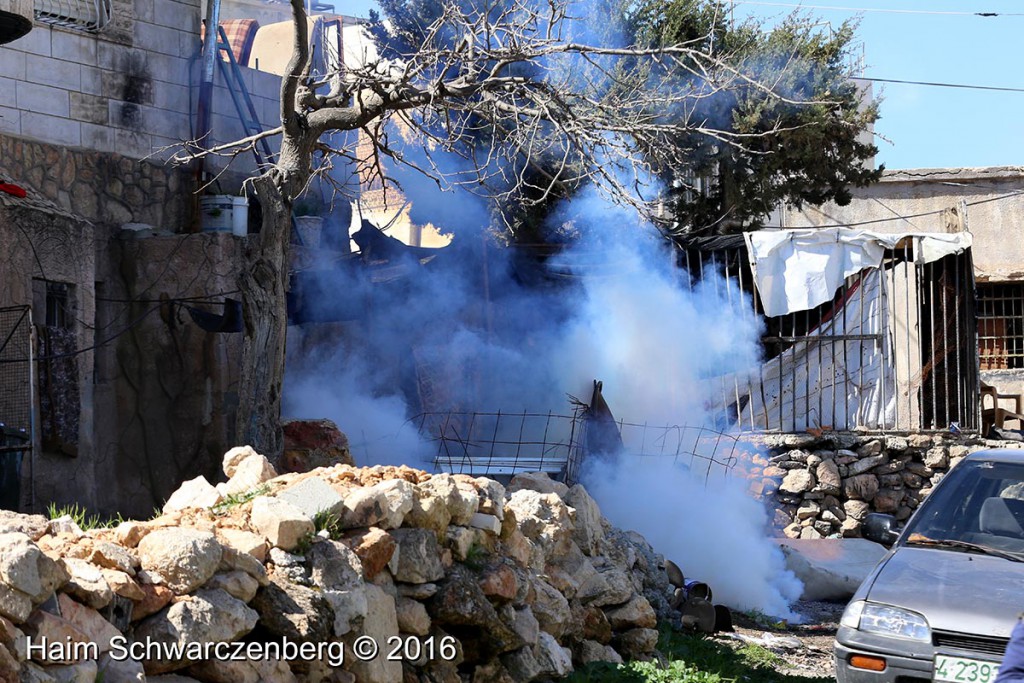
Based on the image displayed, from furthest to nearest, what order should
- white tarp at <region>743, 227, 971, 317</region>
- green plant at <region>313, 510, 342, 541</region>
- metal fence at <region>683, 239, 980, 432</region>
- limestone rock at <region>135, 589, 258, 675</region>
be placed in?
metal fence at <region>683, 239, 980, 432</region> → white tarp at <region>743, 227, 971, 317</region> → green plant at <region>313, 510, 342, 541</region> → limestone rock at <region>135, 589, 258, 675</region>

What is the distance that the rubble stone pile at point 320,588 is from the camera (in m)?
4.18

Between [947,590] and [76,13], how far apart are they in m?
9.62

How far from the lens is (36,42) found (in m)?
11.2

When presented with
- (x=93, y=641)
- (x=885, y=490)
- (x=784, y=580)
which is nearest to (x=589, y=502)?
(x=784, y=580)

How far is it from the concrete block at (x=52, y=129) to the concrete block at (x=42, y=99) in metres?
0.05

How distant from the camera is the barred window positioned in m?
11.2

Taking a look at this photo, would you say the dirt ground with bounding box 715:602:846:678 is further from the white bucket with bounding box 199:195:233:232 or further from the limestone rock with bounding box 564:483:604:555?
the white bucket with bounding box 199:195:233:232

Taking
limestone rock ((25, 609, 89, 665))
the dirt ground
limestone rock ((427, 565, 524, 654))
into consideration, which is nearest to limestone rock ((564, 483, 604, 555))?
the dirt ground

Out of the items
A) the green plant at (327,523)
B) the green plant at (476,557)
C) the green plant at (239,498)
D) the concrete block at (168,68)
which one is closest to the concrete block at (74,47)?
the concrete block at (168,68)

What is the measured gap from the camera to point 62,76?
448 inches

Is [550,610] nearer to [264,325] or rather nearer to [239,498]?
[239,498]

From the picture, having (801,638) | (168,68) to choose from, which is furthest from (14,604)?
(168,68)

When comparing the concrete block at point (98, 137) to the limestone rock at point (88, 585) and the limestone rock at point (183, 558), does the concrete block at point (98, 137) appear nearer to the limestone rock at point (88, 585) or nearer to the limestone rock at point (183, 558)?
the limestone rock at point (183, 558)

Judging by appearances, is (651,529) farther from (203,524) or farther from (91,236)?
(203,524)
